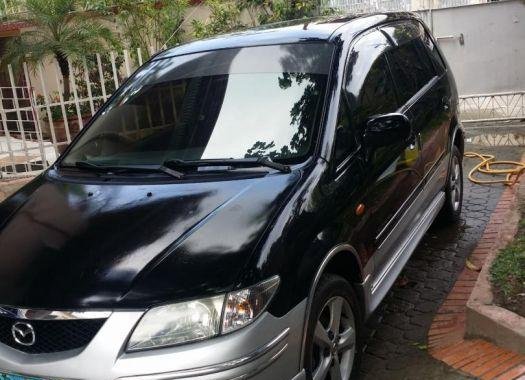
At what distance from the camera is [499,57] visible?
9.63 m

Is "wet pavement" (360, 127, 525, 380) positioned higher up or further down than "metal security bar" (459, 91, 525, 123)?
further down

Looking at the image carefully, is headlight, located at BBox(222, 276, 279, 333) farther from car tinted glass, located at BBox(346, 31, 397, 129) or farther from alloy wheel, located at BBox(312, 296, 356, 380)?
car tinted glass, located at BBox(346, 31, 397, 129)

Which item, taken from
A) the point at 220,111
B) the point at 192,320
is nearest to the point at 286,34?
the point at 220,111

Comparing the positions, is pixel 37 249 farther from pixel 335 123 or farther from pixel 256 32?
pixel 256 32

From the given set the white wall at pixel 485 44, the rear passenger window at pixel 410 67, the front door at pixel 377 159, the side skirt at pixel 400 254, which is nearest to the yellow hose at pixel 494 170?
the side skirt at pixel 400 254

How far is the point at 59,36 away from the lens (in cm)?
930

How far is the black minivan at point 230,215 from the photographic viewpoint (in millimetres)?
2297

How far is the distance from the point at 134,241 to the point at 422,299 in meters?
2.36

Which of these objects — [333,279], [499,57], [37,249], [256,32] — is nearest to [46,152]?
[256,32]

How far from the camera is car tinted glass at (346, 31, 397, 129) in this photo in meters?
3.49

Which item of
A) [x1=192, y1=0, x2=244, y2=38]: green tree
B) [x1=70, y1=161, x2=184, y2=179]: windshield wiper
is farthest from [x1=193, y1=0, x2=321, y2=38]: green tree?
[x1=70, y1=161, x2=184, y2=179]: windshield wiper

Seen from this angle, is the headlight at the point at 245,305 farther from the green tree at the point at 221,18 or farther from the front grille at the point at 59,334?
the green tree at the point at 221,18

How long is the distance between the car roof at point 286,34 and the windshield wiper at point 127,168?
1.04m

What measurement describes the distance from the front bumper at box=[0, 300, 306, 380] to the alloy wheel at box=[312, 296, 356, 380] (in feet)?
1.48
